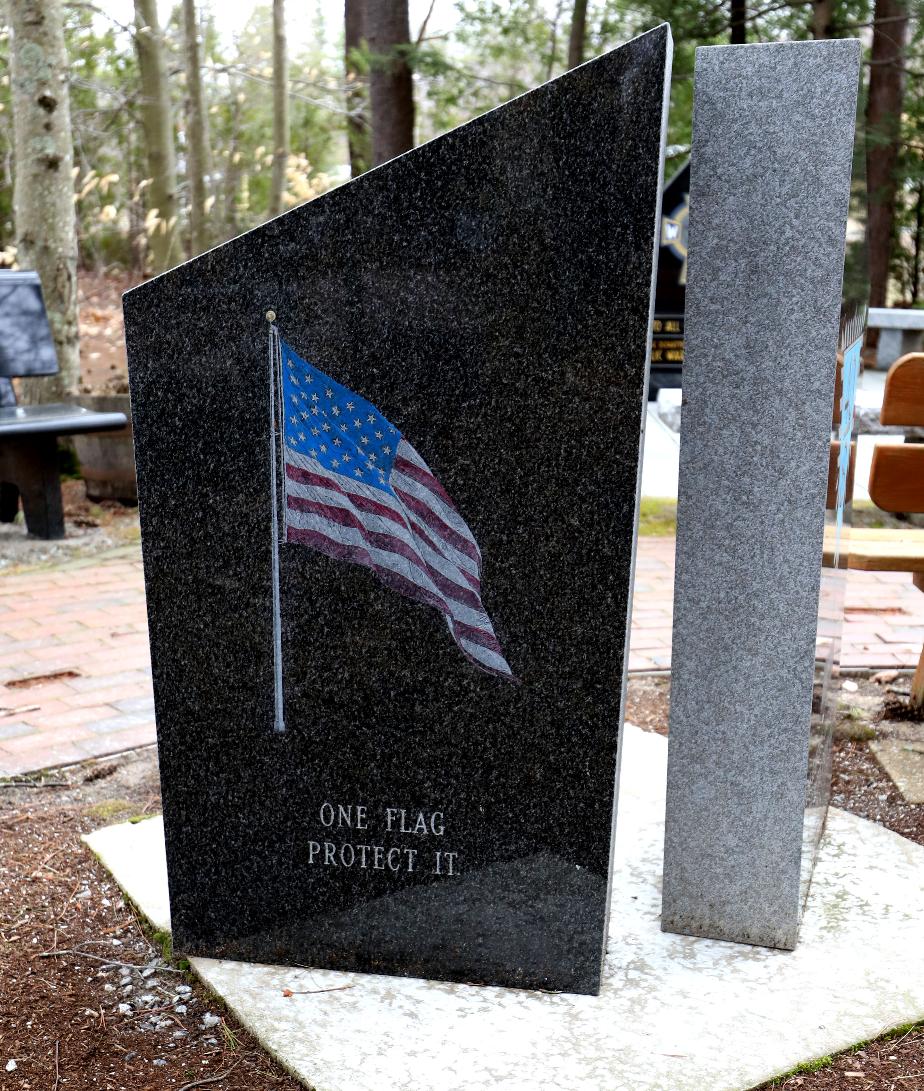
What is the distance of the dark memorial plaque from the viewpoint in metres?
2.08

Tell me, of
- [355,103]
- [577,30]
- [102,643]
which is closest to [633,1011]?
[102,643]

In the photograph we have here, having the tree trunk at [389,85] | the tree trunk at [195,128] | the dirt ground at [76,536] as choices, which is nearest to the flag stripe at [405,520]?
the dirt ground at [76,536]

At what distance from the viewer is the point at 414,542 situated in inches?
87.9

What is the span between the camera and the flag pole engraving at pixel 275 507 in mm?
2225

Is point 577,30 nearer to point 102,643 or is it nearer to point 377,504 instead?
point 102,643

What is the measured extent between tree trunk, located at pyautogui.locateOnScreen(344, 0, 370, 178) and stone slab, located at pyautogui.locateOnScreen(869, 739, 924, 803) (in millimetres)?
10025

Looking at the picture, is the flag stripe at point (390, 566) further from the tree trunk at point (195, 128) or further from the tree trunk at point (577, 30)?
the tree trunk at point (195, 128)

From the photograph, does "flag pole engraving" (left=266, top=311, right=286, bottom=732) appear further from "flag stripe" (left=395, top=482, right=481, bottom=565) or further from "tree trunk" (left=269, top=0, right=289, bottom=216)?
"tree trunk" (left=269, top=0, right=289, bottom=216)

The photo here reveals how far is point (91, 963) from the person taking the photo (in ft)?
8.35

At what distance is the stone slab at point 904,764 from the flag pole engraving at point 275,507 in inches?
73.3

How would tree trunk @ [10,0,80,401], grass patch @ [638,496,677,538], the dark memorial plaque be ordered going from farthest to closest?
1. tree trunk @ [10,0,80,401]
2. grass patch @ [638,496,677,538]
3. the dark memorial plaque

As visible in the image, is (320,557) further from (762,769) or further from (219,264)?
(762,769)

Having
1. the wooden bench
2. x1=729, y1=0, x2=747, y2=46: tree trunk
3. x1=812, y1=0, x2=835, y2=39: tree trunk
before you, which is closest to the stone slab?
the wooden bench

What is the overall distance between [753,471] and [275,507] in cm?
90
